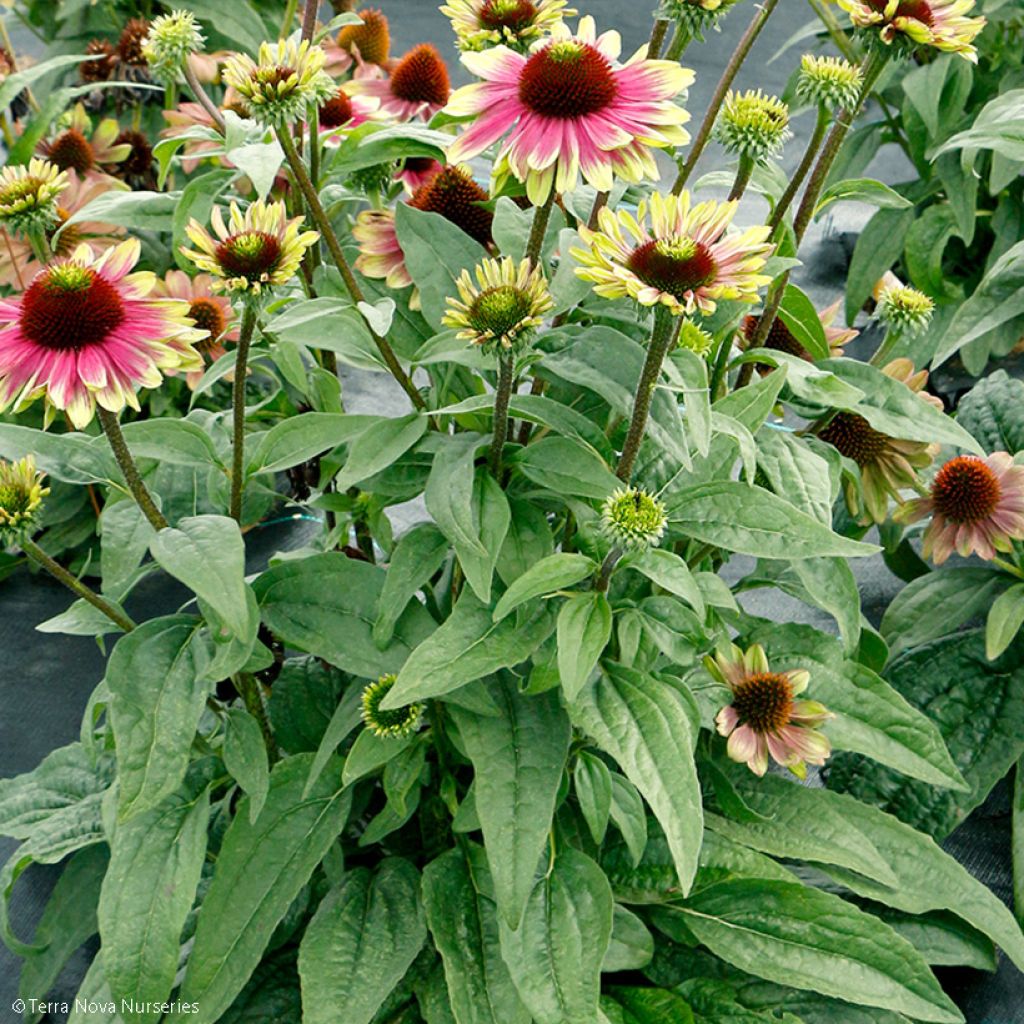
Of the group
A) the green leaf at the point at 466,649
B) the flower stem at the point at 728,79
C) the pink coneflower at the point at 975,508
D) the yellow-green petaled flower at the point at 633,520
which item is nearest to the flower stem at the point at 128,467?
Result: the green leaf at the point at 466,649

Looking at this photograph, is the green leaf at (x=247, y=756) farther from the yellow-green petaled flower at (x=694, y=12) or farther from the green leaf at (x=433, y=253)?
the yellow-green petaled flower at (x=694, y=12)

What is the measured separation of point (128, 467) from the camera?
0.94 meters

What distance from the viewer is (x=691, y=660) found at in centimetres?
96

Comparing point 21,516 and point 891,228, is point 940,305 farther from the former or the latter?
point 21,516

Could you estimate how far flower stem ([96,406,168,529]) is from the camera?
2.93ft

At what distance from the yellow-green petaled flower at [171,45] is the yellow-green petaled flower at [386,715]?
0.57 meters

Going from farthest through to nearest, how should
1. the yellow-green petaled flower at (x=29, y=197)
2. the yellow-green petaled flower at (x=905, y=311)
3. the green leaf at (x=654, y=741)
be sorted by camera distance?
the yellow-green petaled flower at (x=905, y=311) → the yellow-green petaled flower at (x=29, y=197) → the green leaf at (x=654, y=741)

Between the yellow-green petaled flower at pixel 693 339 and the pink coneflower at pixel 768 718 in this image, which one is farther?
the pink coneflower at pixel 768 718

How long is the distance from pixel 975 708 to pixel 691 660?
64 centimetres

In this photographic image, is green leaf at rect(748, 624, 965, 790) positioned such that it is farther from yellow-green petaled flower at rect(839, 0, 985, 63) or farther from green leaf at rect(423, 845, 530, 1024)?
yellow-green petaled flower at rect(839, 0, 985, 63)

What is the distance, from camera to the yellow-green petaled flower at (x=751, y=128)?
970 mm

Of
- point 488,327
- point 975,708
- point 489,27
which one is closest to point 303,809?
point 488,327

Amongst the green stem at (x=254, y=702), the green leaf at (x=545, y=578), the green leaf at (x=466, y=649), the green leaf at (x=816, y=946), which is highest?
the green leaf at (x=545, y=578)

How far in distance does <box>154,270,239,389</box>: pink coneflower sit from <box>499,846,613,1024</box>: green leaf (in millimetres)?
813
